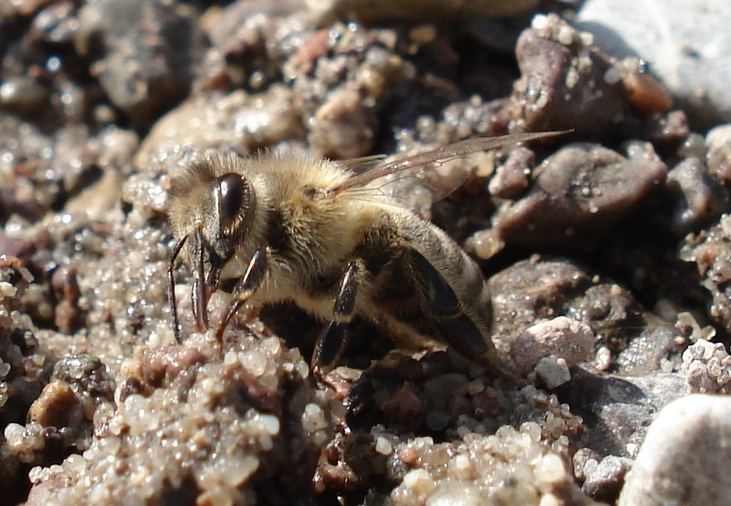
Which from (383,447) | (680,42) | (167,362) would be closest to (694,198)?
(680,42)

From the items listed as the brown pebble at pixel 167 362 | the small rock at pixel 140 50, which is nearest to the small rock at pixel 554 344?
the brown pebble at pixel 167 362

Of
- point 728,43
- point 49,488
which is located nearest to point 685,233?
point 728,43

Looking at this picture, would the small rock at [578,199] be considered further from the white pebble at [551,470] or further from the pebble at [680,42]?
the white pebble at [551,470]

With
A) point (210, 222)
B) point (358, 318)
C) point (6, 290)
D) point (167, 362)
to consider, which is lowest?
point (358, 318)

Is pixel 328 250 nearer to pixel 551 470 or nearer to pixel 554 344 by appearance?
pixel 554 344

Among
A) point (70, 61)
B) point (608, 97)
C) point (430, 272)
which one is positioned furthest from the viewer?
point (70, 61)

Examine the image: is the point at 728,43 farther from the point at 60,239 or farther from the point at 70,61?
the point at 70,61
